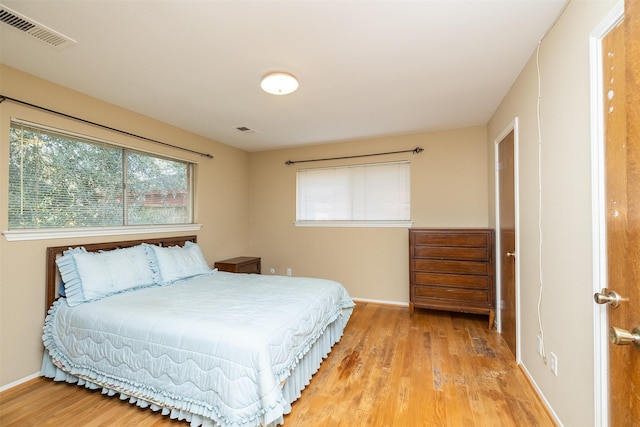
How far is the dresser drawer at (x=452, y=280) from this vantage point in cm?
317

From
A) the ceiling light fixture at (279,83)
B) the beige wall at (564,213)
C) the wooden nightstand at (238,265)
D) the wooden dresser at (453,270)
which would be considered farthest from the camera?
the wooden nightstand at (238,265)

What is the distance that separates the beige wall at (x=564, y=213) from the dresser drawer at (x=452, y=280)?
110cm

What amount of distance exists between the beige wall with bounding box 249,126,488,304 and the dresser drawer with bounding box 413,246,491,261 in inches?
19.3

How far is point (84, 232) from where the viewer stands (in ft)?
8.21

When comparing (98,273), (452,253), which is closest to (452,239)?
(452,253)

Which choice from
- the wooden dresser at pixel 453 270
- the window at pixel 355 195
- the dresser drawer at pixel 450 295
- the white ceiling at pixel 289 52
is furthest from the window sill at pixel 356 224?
the white ceiling at pixel 289 52

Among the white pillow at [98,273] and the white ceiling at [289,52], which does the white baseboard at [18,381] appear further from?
the white ceiling at [289,52]

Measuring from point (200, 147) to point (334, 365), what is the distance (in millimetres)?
3242

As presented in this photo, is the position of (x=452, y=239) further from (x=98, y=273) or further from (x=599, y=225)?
(x=98, y=273)

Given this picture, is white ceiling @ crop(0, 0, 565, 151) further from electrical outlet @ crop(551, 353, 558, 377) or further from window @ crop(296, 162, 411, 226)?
electrical outlet @ crop(551, 353, 558, 377)

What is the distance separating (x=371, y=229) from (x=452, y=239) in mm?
1146

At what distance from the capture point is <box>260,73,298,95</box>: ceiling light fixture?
216 centimetres

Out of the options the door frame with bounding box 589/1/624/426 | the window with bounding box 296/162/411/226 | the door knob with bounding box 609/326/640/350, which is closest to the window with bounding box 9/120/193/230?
the window with bounding box 296/162/411/226

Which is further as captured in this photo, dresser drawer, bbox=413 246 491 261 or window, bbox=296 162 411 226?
window, bbox=296 162 411 226
